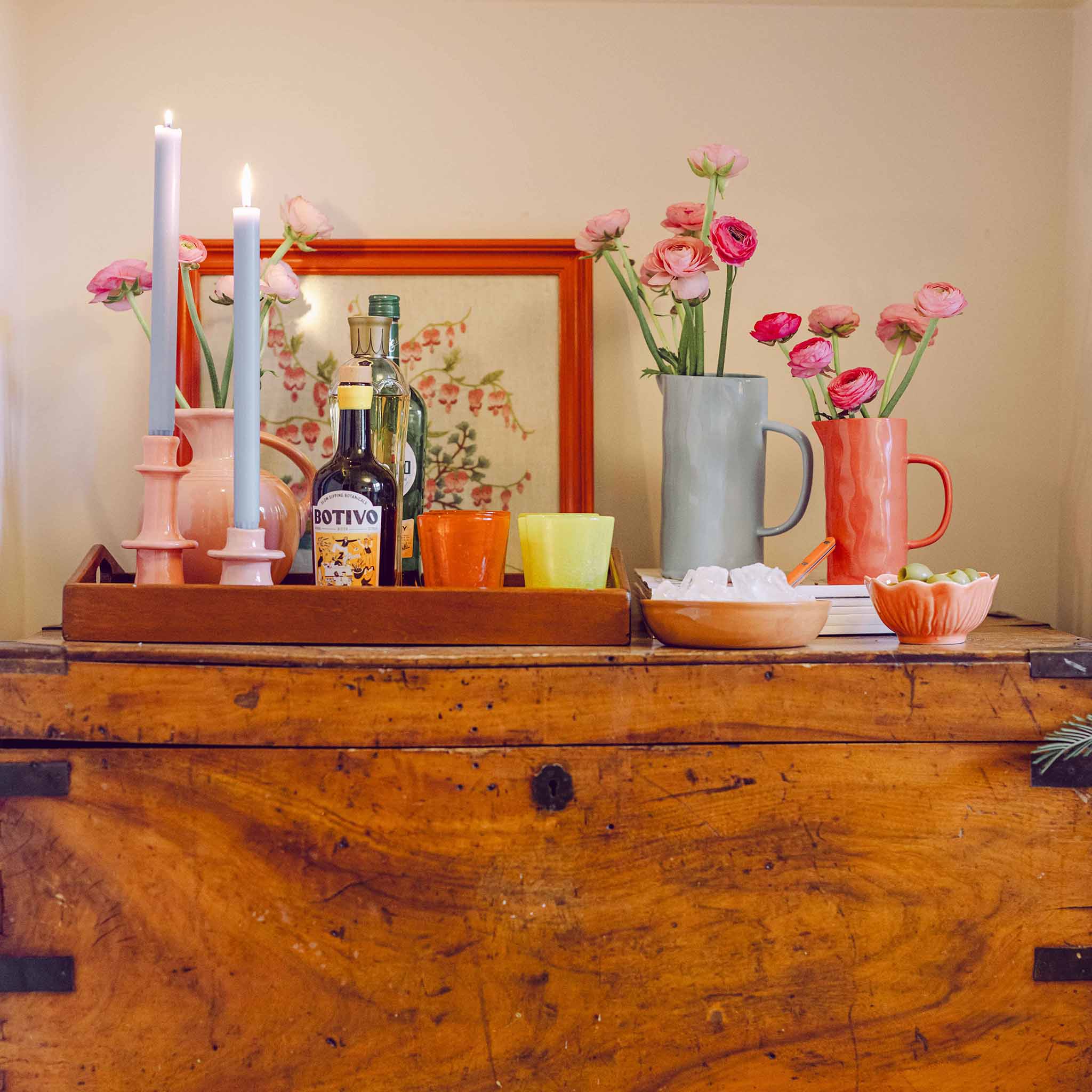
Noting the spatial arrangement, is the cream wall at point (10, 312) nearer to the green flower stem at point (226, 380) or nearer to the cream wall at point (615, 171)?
the cream wall at point (615, 171)

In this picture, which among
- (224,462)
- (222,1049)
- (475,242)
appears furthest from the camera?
(475,242)

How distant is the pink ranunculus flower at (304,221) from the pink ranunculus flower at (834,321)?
1.87ft

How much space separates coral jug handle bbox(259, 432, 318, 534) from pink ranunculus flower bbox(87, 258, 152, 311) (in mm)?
219

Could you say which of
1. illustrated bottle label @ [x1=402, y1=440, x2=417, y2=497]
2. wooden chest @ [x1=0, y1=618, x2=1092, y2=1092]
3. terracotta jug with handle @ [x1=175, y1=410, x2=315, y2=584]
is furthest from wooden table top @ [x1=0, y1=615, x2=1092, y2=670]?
illustrated bottle label @ [x1=402, y1=440, x2=417, y2=497]

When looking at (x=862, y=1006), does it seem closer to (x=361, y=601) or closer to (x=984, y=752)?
(x=984, y=752)

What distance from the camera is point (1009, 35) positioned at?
1.23 meters

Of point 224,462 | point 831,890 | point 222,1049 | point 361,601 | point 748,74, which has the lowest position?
point 222,1049

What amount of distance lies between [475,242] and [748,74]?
1.33 feet

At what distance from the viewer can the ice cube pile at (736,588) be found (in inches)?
33.9

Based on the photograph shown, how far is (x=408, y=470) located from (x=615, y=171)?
478 mm

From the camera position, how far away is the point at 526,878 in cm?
82

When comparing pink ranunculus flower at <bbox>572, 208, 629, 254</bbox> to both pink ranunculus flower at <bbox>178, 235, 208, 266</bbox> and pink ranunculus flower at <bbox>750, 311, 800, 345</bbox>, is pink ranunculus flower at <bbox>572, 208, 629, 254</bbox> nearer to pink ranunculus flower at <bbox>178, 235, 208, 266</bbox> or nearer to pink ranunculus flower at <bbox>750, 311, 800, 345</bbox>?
pink ranunculus flower at <bbox>750, 311, 800, 345</bbox>

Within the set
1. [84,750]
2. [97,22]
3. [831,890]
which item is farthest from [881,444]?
[97,22]

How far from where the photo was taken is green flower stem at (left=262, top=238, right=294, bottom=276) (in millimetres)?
1134
